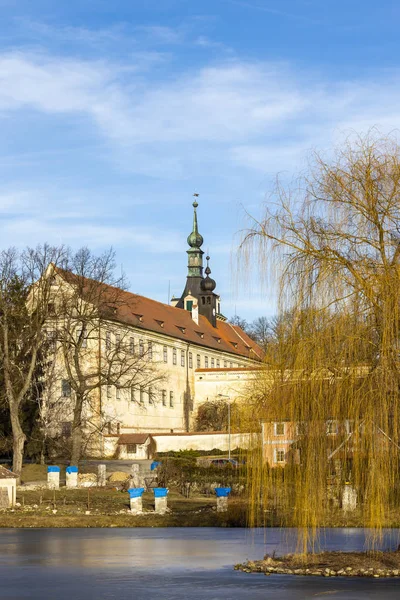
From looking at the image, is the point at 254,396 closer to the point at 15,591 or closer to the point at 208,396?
the point at 15,591

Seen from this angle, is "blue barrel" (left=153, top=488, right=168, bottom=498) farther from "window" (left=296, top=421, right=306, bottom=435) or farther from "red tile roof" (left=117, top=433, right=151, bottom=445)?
"red tile roof" (left=117, top=433, right=151, bottom=445)

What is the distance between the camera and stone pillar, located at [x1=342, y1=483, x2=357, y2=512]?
18891mm

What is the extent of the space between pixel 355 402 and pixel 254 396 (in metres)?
2.72

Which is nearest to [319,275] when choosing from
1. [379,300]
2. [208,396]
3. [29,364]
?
[379,300]

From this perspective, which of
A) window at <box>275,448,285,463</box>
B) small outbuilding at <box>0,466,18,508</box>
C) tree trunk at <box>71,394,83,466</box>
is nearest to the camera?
window at <box>275,448,285,463</box>

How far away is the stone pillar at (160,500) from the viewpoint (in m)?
38.3

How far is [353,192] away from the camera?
62.1ft

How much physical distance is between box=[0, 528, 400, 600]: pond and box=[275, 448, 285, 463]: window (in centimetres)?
201

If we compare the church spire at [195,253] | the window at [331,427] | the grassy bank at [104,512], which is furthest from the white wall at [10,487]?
the church spire at [195,253]

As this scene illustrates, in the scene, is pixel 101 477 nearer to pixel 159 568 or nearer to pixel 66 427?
pixel 66 427

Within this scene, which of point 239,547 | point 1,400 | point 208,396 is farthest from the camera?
point 208,396

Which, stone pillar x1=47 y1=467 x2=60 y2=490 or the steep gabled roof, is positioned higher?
the steep gabled roof

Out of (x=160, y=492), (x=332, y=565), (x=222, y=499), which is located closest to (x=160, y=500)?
(x=160, y=492)

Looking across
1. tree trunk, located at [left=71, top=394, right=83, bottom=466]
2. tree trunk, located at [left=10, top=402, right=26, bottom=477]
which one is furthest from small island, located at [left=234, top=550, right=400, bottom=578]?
tree trunk, located at [left=71, top=394, right=83, bottom=466]
